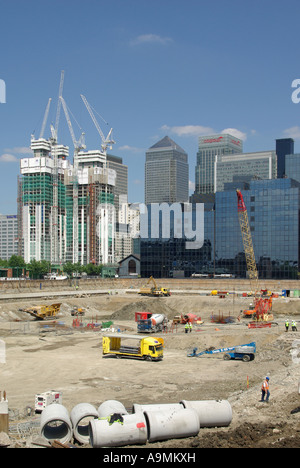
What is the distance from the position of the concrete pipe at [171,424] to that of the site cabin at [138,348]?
24420 mm

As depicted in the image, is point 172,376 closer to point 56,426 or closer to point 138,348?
point 138,348

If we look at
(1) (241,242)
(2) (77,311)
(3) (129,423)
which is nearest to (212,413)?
(3) (129,423)

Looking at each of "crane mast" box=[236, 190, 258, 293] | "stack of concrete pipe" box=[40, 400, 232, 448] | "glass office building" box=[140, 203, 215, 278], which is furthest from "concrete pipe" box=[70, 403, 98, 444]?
"glass office building" box=[140, 203, 215, 278]

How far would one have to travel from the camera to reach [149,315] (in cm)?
7119

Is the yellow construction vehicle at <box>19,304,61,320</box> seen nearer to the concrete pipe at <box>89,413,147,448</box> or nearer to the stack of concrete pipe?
the stack of concrete pipe

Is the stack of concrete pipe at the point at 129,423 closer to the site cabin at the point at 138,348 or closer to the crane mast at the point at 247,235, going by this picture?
the site cabin at the point at 138,348

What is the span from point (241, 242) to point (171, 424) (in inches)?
4834

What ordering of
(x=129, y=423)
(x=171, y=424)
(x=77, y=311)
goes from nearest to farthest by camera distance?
(x=129, y=423) → (x=171, y=424) → (x=77, y=311)

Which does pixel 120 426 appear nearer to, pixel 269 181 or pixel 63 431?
pixel 63 431

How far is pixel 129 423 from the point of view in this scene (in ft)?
84.7

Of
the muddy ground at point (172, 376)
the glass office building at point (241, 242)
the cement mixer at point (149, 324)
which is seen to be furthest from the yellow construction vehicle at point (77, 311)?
the glass office building at point (241, 242)

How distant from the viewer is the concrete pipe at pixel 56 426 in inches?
1040
